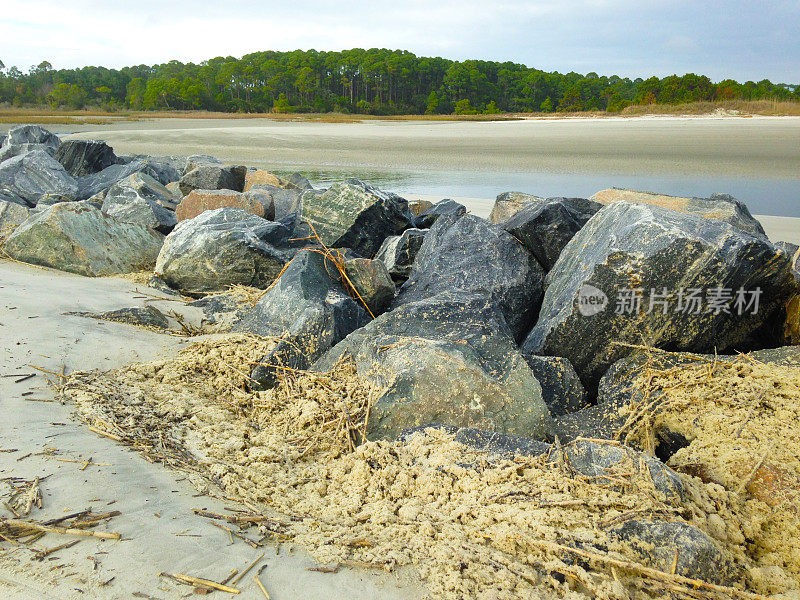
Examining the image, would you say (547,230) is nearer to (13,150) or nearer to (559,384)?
(559,384)

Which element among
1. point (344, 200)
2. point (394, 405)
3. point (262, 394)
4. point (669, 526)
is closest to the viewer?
point (669, 526)

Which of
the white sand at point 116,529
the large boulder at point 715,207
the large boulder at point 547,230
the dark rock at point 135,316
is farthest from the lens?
the large boulder at point 715,207

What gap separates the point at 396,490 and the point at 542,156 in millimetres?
18749

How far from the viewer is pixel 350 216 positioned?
17.5 feet

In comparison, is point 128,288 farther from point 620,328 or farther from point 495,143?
point 495,143

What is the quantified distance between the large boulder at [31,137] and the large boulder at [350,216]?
7920 mm

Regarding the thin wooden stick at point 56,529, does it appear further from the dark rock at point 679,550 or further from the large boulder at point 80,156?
the large boulder at point 80,156

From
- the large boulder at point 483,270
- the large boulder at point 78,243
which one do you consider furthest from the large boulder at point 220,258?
the large boulder at point 483,270

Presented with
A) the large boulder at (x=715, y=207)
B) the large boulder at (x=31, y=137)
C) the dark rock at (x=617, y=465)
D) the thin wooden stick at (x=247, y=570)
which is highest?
the large boulder at (x=31, y=137)

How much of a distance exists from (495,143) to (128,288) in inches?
835

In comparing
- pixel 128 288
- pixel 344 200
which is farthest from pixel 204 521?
pixel 344 200

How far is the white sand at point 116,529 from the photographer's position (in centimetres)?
145

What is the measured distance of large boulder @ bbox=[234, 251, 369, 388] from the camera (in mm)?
3240

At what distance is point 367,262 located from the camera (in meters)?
3.92
